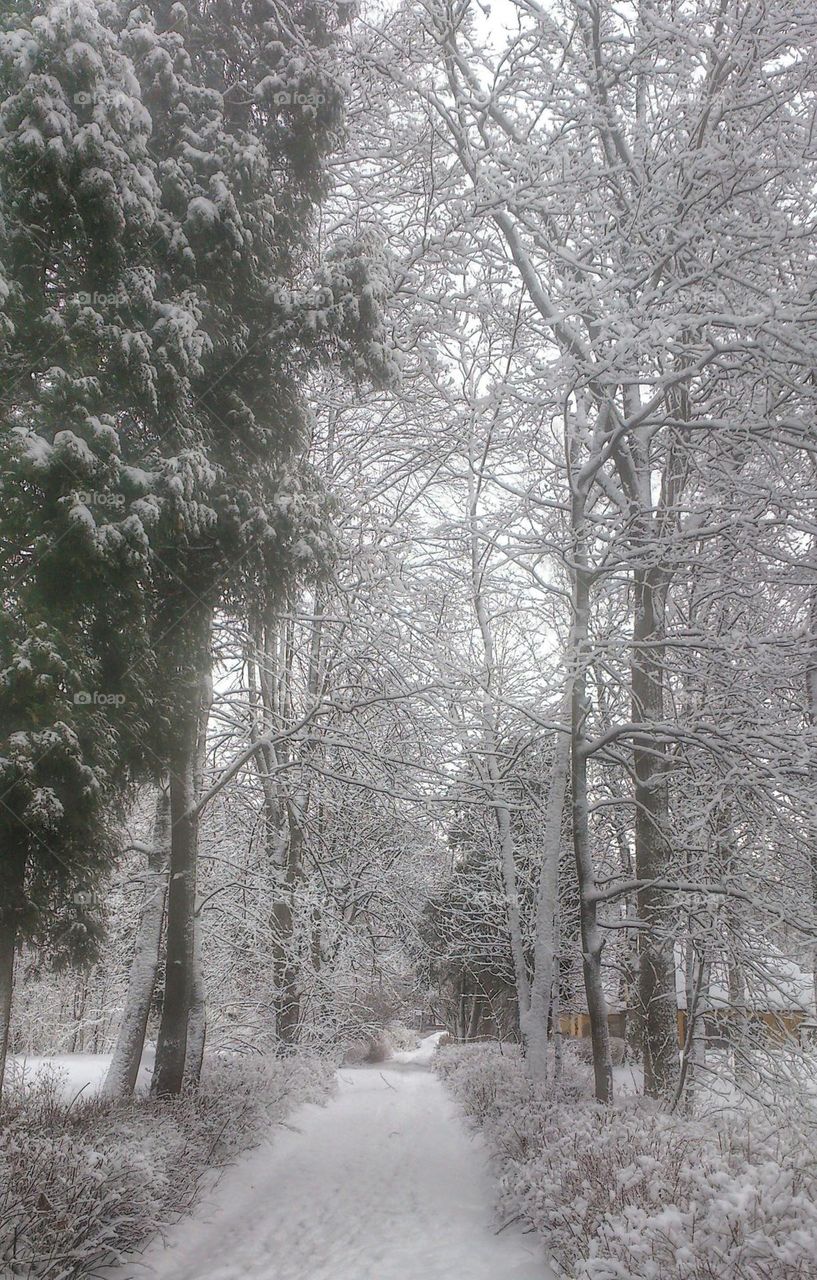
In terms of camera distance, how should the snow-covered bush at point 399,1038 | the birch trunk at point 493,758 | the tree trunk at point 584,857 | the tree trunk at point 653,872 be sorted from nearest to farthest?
the tree trunk at point 584,857 → the tree trunk at point 653,872 → the birch trunk at point 493,758 → the snow-covered bush at point 399,1038

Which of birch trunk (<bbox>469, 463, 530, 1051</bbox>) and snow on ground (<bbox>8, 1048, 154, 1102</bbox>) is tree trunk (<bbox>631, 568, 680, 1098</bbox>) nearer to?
birch trunk (<bbox>469, 463, 530, 1051</bbox>)

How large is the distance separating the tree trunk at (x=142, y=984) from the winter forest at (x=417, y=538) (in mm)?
53

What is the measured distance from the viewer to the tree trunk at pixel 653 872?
741 cm

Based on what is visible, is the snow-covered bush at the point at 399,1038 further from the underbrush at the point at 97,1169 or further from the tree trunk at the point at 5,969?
the tree trunk at the point at 5,969

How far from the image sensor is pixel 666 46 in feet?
19.9

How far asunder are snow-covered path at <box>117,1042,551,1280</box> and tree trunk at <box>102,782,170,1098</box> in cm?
177

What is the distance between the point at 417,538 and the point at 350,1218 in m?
7.14

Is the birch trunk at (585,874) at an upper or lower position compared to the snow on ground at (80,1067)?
upper

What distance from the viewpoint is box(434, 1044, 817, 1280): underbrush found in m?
3.23

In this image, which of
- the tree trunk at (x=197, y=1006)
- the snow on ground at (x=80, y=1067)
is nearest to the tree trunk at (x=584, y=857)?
the tree trunk at (x=197, y=1006)

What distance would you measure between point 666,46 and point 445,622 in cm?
564

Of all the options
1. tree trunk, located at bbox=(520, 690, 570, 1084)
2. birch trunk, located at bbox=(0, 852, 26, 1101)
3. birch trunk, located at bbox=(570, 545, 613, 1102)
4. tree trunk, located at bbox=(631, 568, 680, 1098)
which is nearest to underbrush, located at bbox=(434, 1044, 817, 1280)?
birch trunk, located at bbox=(570, 545, 613, 1102)

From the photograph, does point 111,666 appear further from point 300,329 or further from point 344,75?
point 344,75

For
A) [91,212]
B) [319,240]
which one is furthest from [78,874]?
[319,240]
